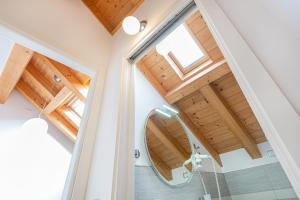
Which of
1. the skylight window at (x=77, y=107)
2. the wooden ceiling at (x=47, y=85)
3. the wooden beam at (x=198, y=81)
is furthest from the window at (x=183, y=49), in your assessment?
the skylight window at (x=77, y=107)

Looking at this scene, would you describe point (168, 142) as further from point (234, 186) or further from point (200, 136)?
point (234, 186)

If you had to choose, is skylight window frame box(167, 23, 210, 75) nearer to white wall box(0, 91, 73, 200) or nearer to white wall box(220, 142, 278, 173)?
→ white wall box(220, 142, 278, 173)

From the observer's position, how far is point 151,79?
1899 mm

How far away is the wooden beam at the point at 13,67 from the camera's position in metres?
2.25

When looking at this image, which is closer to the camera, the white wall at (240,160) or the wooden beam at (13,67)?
the white wall at (240,160)

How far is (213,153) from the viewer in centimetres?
216

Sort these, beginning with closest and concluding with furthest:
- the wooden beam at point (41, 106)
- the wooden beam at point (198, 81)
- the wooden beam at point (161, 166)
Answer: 1. the wooden beam at point (161, 166)
2. the wooden beam at point (198, 81)
3. the wooden beam at point (41, 106)

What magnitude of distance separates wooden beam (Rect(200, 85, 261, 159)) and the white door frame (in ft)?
3.85

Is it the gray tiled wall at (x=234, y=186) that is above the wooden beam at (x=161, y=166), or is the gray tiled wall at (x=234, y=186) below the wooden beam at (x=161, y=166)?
below

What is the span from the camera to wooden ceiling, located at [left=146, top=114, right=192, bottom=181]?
1.43 m

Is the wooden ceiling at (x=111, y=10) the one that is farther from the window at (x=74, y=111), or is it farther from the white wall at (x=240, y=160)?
the white wall at (x=240, y=160)

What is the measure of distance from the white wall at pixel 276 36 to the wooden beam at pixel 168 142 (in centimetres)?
104

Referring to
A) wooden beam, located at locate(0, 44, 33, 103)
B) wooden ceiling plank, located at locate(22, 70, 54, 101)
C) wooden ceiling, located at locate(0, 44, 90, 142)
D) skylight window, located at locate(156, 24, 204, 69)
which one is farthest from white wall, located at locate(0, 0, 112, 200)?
wooden ceiling plank, located at locate(22, 70, 54, 101)

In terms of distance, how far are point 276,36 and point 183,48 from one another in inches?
54.4
